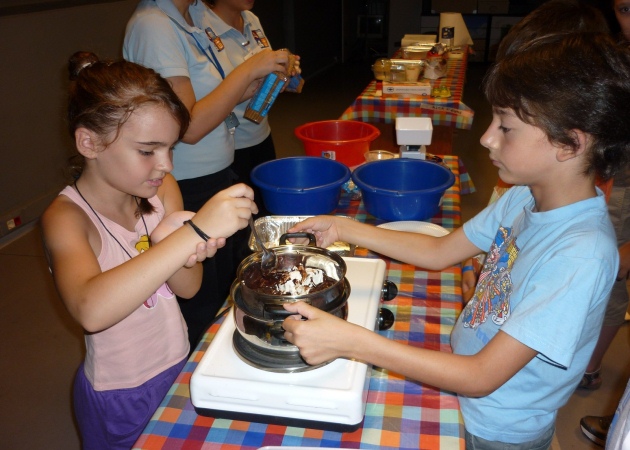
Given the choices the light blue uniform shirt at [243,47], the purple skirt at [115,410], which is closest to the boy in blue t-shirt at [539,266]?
the purple skirt at [115,410]

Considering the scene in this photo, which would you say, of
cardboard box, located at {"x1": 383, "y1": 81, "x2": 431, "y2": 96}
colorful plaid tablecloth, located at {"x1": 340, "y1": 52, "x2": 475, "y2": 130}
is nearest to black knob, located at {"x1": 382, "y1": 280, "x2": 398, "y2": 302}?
colorful plaid tablecloth, located at {"x1": 340, "y1": 52, "x2": 475, "y2": 130}

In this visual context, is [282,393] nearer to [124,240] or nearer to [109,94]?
[124,240]

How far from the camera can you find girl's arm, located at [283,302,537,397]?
0.82 metres

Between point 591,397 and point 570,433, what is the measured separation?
0.23m

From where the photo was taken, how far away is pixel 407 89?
299cm

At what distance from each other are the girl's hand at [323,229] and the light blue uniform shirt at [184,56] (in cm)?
68

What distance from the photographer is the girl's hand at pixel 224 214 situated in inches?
37.4

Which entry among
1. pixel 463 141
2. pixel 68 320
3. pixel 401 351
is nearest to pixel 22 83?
pixel 68 320

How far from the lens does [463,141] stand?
523cm

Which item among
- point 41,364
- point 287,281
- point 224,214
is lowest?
point 41,364

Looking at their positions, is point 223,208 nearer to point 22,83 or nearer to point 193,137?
point 193,137

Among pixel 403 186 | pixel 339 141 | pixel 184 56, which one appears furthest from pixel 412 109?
pixel 184 56

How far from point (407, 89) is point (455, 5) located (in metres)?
7.17

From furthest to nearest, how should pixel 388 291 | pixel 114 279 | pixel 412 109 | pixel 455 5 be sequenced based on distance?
pixel 455 5 < pixel 412 109 < pixel 388 291 < pixel 114 279
